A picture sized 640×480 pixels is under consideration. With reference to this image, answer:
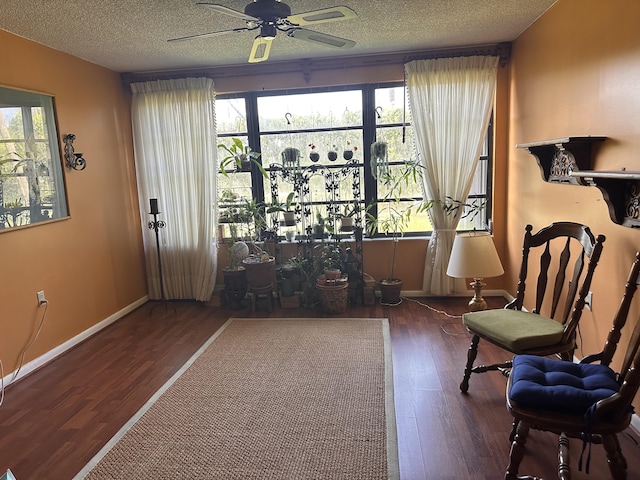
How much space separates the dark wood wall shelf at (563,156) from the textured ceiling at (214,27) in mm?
1011

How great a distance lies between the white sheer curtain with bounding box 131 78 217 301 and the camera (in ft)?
14.5

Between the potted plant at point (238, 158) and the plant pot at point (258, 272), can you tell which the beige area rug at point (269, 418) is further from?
the potted plant at point (238, 158)

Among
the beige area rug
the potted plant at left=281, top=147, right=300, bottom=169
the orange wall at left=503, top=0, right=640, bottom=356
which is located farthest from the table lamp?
the potted plant at left=281, top=147, right=300, bottom=169

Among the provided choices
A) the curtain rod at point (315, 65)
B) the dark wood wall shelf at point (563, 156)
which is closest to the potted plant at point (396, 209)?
the curtain rod at point (315, 65)

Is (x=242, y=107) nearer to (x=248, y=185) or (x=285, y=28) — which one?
(x=248, y=185)

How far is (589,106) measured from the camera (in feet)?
8.35

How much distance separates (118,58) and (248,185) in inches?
64.9

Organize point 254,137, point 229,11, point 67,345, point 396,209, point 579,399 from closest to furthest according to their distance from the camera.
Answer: point 579,399 → point 229,11 → point 67,345 → point 396,209 → point 254,137

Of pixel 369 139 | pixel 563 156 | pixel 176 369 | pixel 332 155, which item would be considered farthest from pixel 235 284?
pixel 563 156

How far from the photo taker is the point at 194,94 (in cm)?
439

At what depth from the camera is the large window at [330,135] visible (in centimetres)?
440

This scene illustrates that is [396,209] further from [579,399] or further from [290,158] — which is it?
[579,399]

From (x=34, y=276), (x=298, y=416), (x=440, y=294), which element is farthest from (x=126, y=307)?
(x=440, y=294)

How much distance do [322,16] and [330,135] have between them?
83.8 inches
